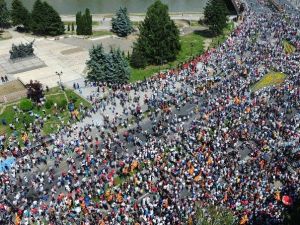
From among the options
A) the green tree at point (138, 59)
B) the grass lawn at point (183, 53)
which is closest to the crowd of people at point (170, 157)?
the grass lawn at point (183, 53)

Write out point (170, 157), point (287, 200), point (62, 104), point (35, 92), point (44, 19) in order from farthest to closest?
point (44, 19)
point (35, 92)
point (62, 104)
point (170, 157)
point (287, 200)

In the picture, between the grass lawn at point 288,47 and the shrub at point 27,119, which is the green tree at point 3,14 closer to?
the shrub at point 27,119

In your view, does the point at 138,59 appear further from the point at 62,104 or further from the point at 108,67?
the point at 62,104

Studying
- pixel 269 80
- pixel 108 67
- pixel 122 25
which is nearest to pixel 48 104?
pixel 108 67

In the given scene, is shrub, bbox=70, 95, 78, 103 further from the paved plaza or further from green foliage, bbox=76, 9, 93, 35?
green foliage, bbox=76, 9, 93, 35

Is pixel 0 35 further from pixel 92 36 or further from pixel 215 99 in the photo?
pixel 215 99
